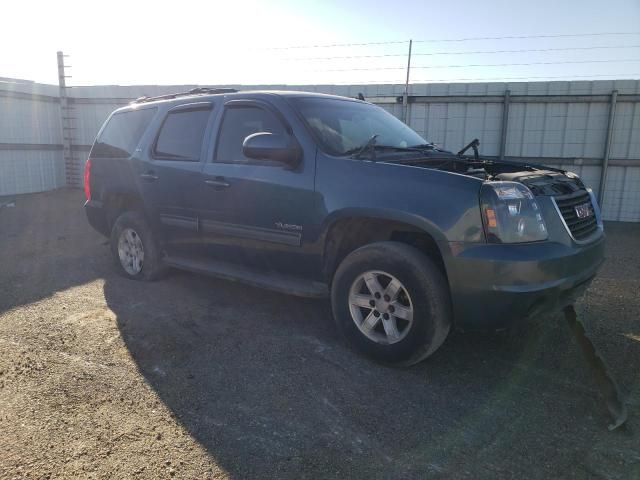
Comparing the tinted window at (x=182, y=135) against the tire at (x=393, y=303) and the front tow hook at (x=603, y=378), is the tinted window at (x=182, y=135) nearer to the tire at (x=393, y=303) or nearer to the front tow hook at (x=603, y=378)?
the tire at (x=393, y=303)

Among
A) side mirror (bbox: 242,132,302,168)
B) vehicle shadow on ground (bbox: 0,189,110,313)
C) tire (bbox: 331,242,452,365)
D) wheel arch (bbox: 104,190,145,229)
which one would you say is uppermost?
side mirror (bbox: 242,132,302,168)

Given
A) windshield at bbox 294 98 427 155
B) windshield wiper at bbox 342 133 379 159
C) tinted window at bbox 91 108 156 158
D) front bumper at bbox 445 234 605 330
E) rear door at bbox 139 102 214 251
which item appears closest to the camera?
front bumper at bbox 445 234 605 330

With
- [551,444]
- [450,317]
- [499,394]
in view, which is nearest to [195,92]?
[450,317]

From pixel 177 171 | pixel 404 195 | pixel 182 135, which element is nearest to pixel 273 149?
pixel 404 195

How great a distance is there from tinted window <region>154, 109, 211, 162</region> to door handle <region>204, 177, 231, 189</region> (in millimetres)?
357

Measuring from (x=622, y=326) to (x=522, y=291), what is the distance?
1978 mm

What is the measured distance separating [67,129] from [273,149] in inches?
473

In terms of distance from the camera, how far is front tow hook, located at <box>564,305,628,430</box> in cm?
277

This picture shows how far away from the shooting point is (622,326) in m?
4.24

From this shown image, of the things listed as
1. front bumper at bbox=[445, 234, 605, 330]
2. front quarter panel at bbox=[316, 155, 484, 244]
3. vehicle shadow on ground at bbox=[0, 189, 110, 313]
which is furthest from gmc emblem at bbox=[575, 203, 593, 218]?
vehicle shadow on ground at bbox=[0, 189, 110, 313]

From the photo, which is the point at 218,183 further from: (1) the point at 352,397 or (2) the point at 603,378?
(2) the point at 603,378

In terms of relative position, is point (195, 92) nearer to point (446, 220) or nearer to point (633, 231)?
point (446, 220)

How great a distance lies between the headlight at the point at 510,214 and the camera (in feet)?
9.73

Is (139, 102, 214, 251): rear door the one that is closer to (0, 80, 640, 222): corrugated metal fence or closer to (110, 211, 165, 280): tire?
(110, 211, 165, 280): tire
